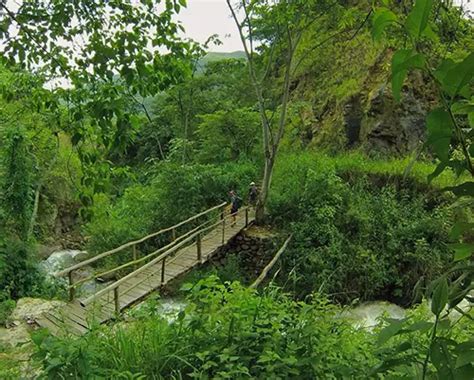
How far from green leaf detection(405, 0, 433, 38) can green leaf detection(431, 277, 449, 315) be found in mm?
360

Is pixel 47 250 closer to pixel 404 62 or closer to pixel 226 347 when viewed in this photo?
pixel 226 347

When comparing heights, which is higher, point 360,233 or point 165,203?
A: point 165,203

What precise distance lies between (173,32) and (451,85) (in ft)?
6.26

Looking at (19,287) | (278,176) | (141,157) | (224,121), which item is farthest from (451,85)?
(141,157)

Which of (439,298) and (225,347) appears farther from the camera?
(225,347)

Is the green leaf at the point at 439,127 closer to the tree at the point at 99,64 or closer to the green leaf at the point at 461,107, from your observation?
the green leaf at the point at 461,107

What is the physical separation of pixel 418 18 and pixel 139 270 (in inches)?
259

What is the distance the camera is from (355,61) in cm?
1582

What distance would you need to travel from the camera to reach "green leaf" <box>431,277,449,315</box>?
0.59m

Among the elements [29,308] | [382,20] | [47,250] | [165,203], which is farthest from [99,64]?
[47,250]

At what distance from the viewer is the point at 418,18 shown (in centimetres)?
55

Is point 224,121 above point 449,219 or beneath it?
above

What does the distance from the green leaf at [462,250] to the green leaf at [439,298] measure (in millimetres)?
160

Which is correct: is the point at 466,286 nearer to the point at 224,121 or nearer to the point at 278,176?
the point at 278,176
